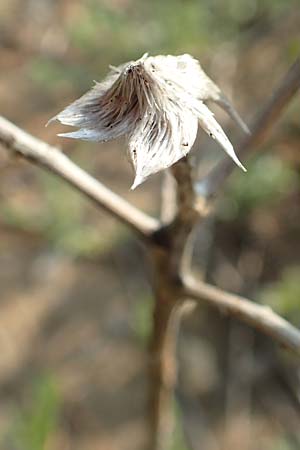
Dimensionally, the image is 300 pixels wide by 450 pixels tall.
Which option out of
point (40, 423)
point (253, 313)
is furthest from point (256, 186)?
point (253, 313)

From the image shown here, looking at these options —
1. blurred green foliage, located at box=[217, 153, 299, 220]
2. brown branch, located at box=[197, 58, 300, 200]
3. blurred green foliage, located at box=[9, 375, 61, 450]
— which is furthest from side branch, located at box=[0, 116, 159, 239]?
blurred green foliage, located at box=[217, 153, 299, 220]

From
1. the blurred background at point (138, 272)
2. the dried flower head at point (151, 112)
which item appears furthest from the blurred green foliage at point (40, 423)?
the dried flower head at point (151, 112)

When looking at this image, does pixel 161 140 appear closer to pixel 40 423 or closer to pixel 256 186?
pixel 40 423

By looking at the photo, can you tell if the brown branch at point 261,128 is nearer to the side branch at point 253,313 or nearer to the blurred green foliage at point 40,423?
the side branch at point 253,313

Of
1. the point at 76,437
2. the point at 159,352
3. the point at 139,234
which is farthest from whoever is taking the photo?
the point at 76,437

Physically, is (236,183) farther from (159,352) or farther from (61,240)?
(159,352)

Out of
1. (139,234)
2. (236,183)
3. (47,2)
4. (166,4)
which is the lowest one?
(47,2)

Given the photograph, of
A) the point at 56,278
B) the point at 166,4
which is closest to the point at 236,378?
the point at 56,278
